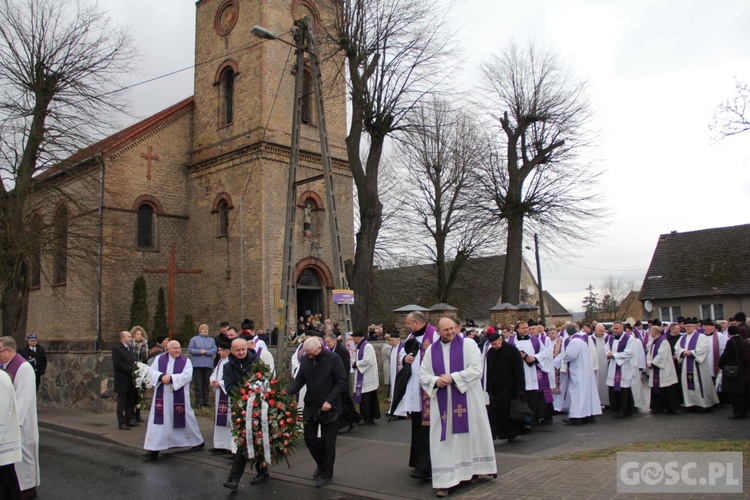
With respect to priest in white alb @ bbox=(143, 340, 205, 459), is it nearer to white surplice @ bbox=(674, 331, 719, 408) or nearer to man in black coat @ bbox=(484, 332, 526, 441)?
man in black coat @ bbox=(484, 332, 526, 441)

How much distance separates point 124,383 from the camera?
12047 millimetres

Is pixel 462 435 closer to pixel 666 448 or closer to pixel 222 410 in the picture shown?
pixel 666 448

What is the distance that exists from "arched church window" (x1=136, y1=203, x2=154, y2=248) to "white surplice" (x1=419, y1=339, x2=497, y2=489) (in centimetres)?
2112

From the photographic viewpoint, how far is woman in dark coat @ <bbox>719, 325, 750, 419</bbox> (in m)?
11.4

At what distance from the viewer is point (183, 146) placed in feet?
89.5

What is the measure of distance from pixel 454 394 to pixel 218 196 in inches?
798

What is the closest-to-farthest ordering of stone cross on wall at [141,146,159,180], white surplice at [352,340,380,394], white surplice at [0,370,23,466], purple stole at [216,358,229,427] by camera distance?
white surplice at [0,370,23,466] → purple stole at [216,358,229,427] → white surplice at [352,340,380,394] → stone cross on wall at [141,146,159,180]

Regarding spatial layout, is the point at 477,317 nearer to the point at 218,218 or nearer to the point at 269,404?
the point at 218,218

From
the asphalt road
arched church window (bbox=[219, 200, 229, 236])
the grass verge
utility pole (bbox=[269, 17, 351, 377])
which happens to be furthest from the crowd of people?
arched church window (bbox=[219, 200, 229, 236])

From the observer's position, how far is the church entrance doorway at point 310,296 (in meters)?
25.6

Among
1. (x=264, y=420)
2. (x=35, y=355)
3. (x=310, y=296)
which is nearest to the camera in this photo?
(x=264, y=420)

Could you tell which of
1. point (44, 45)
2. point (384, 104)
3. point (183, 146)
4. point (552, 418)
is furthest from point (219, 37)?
point (552, 418)

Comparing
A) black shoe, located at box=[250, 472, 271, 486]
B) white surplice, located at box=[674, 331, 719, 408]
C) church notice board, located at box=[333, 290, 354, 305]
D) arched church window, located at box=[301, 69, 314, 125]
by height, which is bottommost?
black shoe, located at box=[250, 472, 271, 486]

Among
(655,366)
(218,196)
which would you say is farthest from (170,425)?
(218,196)
